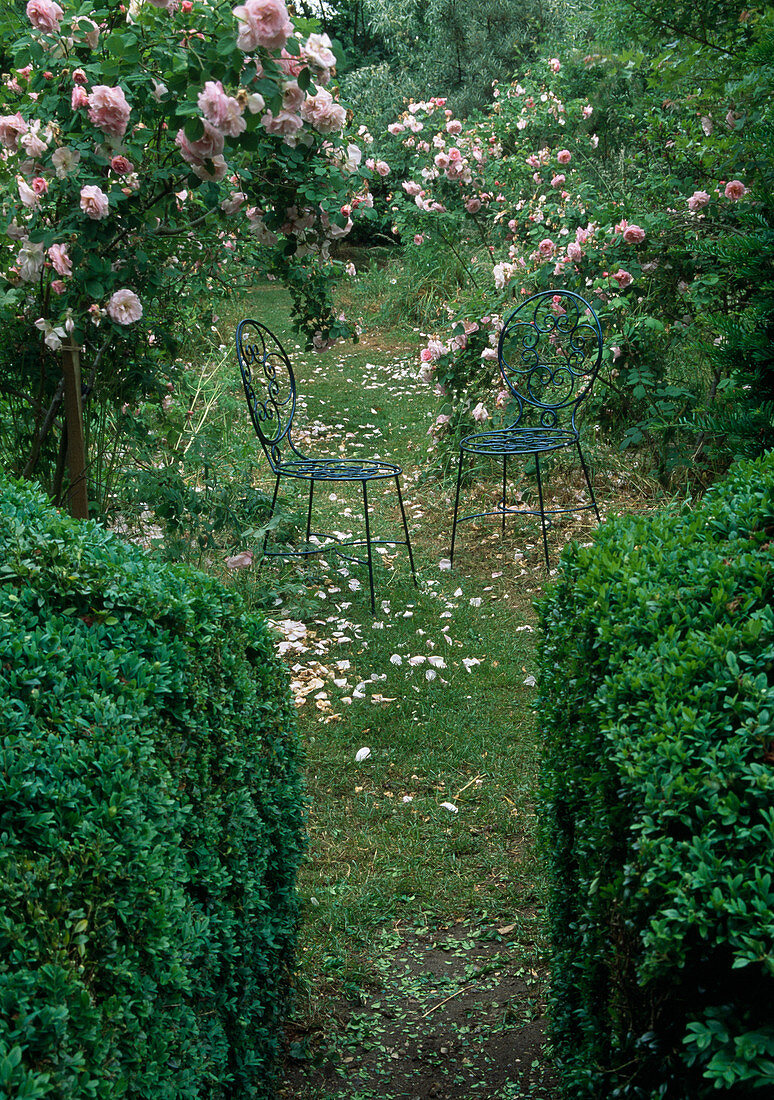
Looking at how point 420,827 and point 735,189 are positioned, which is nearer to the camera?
point 420,827

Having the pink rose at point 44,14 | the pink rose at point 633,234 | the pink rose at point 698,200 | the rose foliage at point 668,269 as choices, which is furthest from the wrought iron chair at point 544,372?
the pink rose at point 44,14

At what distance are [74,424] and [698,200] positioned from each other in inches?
132

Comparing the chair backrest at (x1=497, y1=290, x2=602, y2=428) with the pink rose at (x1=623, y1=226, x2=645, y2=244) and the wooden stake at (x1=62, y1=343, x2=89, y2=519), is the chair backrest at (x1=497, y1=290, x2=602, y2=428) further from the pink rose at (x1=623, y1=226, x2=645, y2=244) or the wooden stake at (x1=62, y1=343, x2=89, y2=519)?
the wooden stake at (x1=62, y1=343, x2=89, y2=519)

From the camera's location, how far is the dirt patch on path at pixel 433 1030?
5.97 ft

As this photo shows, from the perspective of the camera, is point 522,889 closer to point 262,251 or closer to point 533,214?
point 262,251

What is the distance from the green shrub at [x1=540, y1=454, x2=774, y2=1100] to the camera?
0.85m

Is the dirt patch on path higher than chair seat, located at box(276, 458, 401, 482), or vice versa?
chair seat, located at box(276, 458, 401, 482)

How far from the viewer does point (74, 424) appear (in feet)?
9.54

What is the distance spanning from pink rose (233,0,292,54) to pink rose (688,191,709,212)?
119 inches

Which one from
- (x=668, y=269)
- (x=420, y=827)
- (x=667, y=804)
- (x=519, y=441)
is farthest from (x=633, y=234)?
(x=667, y=804)

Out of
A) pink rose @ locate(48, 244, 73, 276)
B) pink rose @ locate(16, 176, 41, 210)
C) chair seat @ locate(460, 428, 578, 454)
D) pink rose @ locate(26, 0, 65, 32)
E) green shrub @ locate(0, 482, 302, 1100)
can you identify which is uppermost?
pink rose @ locate(26, 0, 65, 32)

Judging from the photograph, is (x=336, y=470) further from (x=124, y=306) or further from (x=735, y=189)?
(x=735, y=189)

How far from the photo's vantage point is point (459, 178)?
6.64 m

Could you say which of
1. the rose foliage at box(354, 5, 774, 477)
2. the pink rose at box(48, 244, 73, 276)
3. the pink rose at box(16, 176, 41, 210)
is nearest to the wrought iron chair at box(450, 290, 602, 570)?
the rose foliage at box(354, 5, 774, 477)
